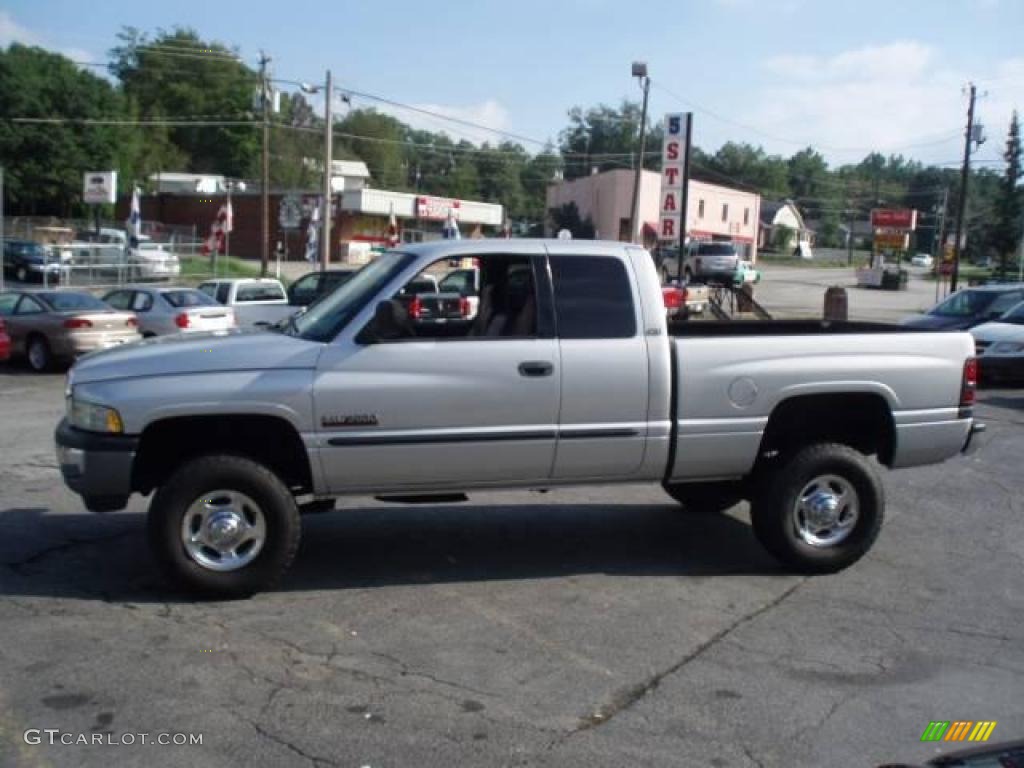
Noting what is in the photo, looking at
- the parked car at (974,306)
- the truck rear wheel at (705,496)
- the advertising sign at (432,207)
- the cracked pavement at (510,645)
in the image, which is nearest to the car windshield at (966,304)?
the parked car at (974,306)

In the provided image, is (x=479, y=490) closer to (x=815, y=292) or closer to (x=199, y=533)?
(x=199, y=533)

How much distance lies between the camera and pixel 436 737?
4270mm

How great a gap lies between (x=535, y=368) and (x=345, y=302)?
47.3 inches

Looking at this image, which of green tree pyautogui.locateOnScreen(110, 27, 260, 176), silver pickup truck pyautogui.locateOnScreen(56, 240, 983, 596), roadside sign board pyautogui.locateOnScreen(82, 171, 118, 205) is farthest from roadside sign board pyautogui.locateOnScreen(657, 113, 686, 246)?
green tree pyautogui.locateOnScreen(110, 27, 260, 176)

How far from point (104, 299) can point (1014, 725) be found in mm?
19515

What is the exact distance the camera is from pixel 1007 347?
17047mm

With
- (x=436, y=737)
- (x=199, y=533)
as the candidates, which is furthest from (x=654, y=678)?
(x=199, y=533)

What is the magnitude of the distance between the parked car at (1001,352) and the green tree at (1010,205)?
63953 mm

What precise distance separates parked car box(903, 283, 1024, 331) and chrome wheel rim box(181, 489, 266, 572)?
16.5 metres

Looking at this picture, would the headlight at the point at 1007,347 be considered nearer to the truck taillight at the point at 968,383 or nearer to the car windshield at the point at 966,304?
the car windshield at the point at 966,304

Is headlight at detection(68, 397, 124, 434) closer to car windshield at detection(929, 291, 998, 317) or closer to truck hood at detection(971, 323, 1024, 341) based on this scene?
truck hood at detection(971, 323, 1024, 341)

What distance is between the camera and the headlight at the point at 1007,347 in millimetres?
16938

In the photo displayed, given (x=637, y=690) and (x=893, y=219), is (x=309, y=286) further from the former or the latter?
(x=893, y=219)

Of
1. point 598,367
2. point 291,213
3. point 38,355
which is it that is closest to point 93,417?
point 598,367
